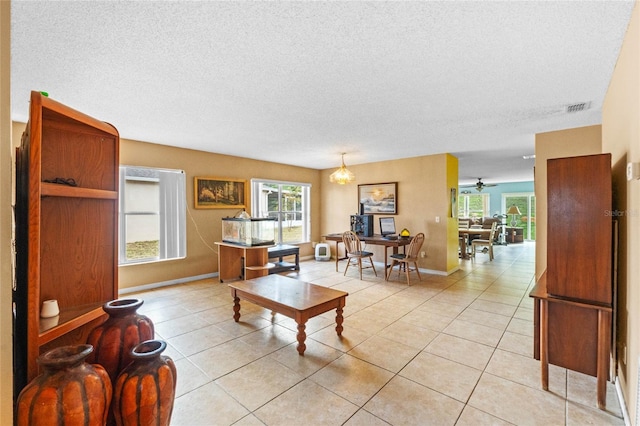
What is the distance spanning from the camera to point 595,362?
1.96 metres

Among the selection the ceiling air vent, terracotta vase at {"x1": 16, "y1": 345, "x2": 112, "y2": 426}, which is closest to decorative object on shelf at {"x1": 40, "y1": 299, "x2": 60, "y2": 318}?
terracotta vase at {"x1": 16, "y1": 345, "x2": 112, "y2": 426}

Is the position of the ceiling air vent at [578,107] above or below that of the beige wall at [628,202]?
above

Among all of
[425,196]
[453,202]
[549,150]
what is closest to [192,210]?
[425,196]

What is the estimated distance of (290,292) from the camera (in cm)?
311

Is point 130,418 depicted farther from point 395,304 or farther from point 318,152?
point 318,152

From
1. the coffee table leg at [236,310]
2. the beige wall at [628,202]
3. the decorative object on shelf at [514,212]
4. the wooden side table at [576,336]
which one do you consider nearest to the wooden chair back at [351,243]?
the coffee table leg at [236,310]

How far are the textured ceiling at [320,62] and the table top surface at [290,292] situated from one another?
79.7 inches

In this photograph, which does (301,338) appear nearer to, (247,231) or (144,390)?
(144,390)

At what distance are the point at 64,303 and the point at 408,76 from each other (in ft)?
9.00

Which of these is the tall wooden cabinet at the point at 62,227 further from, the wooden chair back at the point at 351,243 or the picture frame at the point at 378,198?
the picture frame at the point at 378,198

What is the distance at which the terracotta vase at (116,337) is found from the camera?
4.10 feet

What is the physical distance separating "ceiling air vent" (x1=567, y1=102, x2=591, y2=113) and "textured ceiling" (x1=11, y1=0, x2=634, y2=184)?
4.1 inches

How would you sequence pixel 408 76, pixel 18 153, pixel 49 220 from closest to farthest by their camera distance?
pixel 18 153, pixel 49 220, pixel 408 76

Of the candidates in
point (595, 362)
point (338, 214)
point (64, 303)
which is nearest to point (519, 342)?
point (595, 362)
